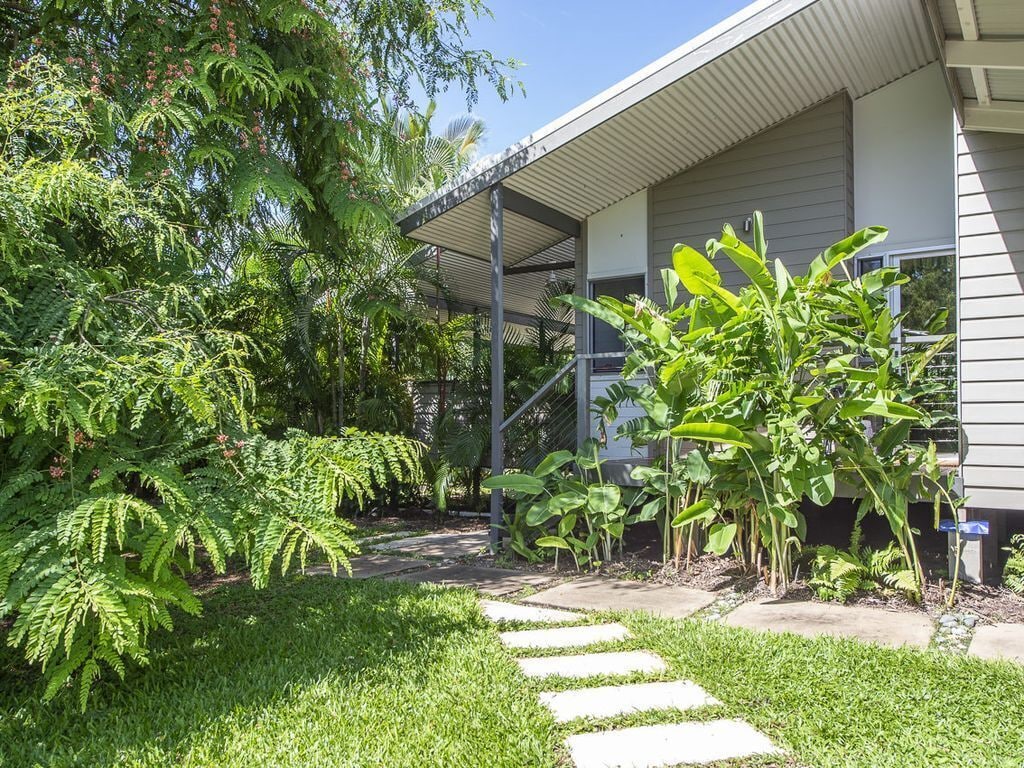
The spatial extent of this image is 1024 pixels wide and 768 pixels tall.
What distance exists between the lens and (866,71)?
21.5 ft

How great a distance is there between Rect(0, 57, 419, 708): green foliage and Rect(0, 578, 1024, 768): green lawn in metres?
0.28

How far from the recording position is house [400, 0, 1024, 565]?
16.1ft

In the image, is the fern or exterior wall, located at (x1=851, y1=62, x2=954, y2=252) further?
exterior wall, located at (x1=851, y1=62, x2=954, y2=252)

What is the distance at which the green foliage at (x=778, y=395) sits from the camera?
15.1 feet

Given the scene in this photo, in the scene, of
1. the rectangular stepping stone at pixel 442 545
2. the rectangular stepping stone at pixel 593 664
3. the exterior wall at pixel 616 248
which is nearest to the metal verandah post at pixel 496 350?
the rectangular stepping stone at pixel 442 545

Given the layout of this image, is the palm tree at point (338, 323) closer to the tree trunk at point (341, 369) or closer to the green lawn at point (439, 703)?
the tree trunk at point (341, 369)

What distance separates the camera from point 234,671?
11.8 feet

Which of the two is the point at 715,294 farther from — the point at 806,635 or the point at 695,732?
the point at 695,732

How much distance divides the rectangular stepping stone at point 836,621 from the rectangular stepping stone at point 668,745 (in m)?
1.44

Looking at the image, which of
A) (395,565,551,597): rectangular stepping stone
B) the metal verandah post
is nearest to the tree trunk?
the metal verandah post

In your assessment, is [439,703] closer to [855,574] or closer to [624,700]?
[624,700]

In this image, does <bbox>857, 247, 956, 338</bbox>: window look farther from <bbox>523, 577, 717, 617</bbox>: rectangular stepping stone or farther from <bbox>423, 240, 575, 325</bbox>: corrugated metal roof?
<bbox>423, 240, 575, 325</bbox>: corrugated metal roof

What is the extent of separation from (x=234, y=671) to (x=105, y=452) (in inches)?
49.3

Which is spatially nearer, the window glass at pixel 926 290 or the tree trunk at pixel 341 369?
the window glass at pixel 926 290
